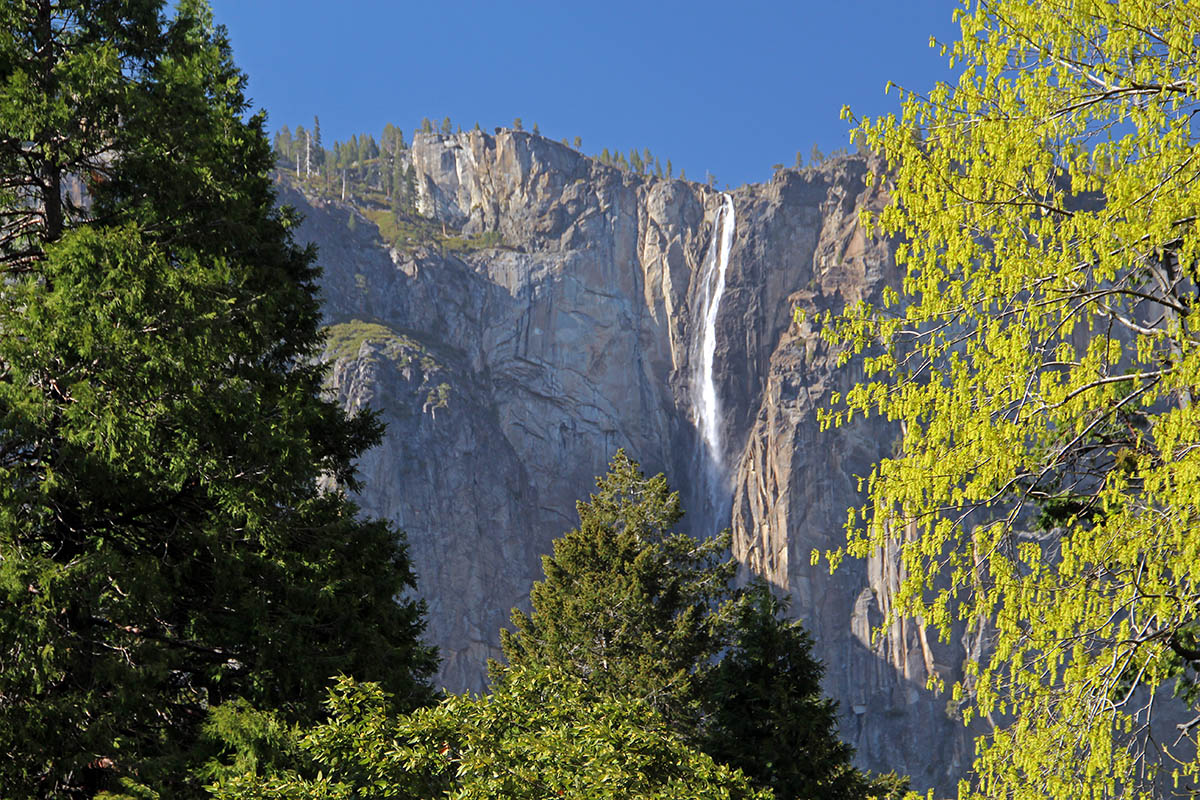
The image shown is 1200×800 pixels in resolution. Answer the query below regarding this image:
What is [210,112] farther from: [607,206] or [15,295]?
[607,206]

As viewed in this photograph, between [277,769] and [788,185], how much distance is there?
13133cm

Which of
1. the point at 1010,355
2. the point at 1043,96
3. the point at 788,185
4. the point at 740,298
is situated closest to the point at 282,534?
the point at 1010,355

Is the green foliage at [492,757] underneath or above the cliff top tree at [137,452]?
underneath

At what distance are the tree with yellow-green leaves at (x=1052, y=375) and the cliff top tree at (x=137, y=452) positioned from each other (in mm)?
5755

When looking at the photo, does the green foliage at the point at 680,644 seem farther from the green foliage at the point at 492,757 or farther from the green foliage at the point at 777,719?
the green foliage at the point at 492,757

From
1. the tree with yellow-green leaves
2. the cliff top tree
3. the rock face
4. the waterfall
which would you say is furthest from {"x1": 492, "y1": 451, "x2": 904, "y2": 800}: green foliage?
the waterfall

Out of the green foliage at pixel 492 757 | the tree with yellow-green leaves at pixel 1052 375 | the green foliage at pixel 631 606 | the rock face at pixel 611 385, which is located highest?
the rock face at pixel 611 385

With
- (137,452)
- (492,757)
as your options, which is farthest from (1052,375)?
(137,452)

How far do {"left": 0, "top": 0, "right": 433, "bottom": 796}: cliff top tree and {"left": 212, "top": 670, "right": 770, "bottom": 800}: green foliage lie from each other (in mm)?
1992

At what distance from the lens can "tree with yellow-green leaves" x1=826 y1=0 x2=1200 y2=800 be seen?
621 cm

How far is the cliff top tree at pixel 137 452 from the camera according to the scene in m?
8.41

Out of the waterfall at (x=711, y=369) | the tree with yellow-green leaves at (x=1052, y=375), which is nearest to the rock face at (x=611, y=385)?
the waterfall at (x=711, y=369)

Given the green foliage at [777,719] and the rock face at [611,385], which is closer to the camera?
the green foliage at [777,719]

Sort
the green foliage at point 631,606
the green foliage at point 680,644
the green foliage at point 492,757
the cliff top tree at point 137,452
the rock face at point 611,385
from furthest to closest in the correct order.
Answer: the rock face at point 611,385 → the green foliage at point 631,606 → the green foliage at point 680,644 → the cliff top tree at point 137,452 → the green foliage at point 492,757
